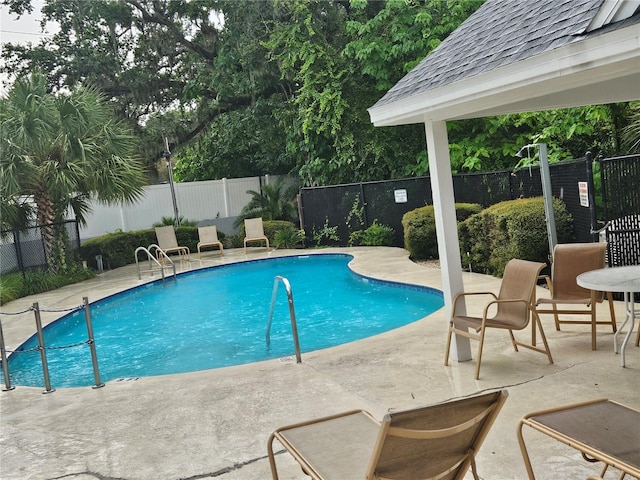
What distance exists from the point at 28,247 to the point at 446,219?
12.3m

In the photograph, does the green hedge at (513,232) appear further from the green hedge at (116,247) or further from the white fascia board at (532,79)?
the green hedge at (116,247)

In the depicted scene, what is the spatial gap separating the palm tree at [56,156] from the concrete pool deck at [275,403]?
28.6 feet

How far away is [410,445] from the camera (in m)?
2.71

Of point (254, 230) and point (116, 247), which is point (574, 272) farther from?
point (116, 247)

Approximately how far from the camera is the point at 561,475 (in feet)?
11.5

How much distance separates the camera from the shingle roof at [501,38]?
3.73 metres

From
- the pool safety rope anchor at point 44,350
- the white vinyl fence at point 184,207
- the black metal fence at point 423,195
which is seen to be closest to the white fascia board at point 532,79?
the black metal fence at point 423,195

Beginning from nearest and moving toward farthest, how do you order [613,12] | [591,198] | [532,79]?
[613,12] → [532,79] → [591,198]

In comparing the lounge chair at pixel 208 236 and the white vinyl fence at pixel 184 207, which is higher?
the white vinyl fence at pixel 184 207

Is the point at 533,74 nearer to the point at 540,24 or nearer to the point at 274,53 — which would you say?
the point at 540,24

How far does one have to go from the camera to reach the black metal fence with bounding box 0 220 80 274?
1469 cm

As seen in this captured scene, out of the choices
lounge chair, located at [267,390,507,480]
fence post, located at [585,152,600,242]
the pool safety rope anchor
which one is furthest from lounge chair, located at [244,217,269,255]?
lounge chair, located at [267,390,507,480]

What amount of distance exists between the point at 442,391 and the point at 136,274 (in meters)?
12.0

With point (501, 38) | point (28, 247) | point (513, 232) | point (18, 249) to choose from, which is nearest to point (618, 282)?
point (501, 38)
